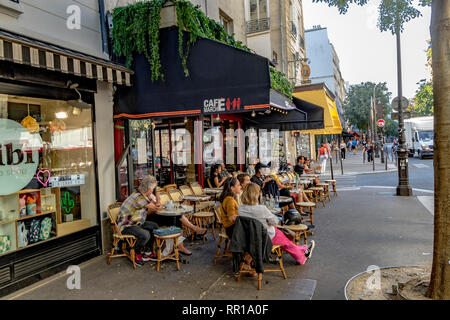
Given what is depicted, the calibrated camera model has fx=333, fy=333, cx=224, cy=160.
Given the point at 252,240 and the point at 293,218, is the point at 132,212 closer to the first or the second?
the point at 252,240

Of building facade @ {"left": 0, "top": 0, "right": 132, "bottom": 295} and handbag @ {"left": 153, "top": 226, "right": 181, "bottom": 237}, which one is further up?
building facade @ {"left": 0, "top": 0, "right": 132, "bottom": 295}

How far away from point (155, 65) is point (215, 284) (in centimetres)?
402

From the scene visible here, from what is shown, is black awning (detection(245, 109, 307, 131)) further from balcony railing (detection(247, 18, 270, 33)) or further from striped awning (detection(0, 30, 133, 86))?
striped awning (detection(0, 30, 133, 86))

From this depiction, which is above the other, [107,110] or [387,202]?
[107,110]

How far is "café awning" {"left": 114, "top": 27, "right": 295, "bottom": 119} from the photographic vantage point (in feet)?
18.8

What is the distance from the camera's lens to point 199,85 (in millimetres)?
6059

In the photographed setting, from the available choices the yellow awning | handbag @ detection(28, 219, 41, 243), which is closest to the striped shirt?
handbag @ detection(28, 219, 41, 243)

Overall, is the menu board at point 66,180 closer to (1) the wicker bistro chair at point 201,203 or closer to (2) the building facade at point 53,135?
(2) the building facade at point 53,135

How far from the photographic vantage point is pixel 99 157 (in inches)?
247

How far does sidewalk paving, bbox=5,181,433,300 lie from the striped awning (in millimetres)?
3153

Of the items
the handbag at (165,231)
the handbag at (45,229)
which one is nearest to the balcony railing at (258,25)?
the handbag at (165,231)

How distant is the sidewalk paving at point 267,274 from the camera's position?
443 cm

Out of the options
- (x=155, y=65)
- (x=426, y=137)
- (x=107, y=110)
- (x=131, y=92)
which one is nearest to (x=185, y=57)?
(x=155, y=65)
